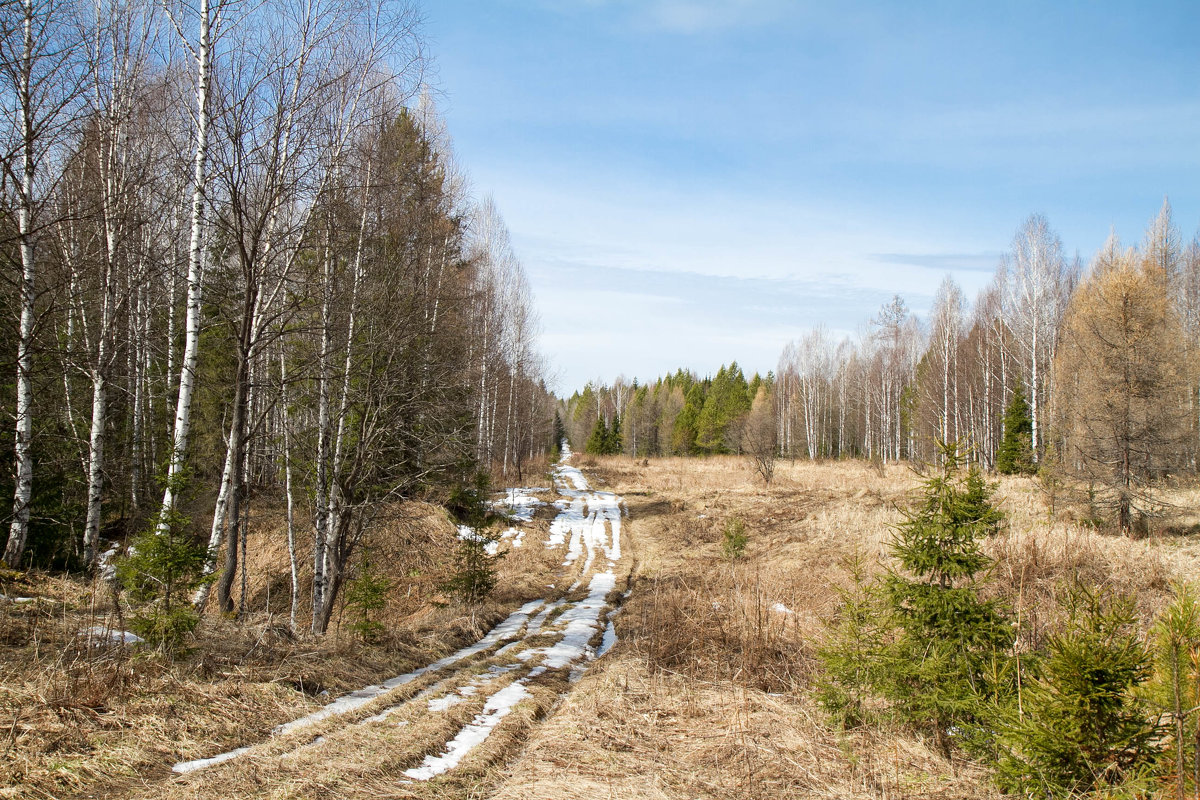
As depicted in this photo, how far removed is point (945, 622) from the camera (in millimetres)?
4703

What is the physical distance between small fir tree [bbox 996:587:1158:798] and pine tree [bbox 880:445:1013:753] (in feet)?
3.05

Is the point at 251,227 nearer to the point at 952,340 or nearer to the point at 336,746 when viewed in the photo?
the point at 336,746

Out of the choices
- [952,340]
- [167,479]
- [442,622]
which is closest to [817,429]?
[952,340]

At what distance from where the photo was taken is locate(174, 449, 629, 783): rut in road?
445 centimetres

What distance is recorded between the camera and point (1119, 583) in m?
9.80

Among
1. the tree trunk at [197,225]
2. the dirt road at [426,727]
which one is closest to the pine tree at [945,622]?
the dirt road at [426,727]

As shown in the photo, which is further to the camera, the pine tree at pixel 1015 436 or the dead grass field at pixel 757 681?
the pine tree at pixel 1015 436

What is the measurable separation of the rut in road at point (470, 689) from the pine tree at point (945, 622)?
3.17 m

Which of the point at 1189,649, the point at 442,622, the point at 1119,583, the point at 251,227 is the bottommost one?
the point at 442,622

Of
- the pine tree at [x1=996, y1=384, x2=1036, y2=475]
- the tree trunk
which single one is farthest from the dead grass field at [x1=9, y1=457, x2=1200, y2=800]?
the pine tree at [x1=996, y1=384, x2=1036, y2=475]

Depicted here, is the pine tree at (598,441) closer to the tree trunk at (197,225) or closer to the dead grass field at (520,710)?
the dead grass field at (520,710)

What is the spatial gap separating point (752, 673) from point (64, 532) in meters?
11.2

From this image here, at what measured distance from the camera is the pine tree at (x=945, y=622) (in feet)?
14.9

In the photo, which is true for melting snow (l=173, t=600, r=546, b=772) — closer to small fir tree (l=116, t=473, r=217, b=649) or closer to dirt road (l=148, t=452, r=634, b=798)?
dirt road (l=148, t=452, r=634, b=798)
